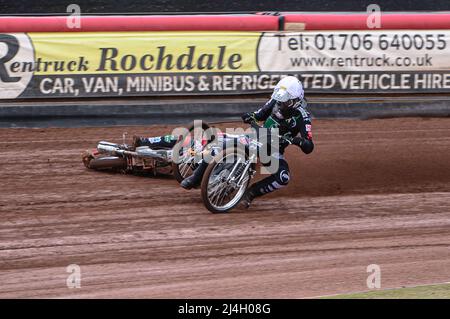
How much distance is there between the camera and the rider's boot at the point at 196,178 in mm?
9359

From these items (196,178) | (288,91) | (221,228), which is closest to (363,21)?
(288,91)

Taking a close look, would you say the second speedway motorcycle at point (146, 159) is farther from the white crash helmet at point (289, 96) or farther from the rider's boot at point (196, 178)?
the white crash helmet at point (289, 96)

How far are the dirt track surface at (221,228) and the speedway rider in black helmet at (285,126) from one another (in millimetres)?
288

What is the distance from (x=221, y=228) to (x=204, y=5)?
30.9 ft

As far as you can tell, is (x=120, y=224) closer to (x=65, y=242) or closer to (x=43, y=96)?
(x=65, y=242)

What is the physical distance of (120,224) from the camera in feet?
29.6

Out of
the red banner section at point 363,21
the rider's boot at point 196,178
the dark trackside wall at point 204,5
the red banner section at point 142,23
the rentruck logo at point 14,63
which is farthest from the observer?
the dark trackside wall at point 204,5

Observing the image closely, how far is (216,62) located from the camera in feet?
44.8

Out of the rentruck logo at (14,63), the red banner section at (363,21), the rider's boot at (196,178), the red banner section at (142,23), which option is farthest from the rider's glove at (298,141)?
the rentruck logo at (14,63)

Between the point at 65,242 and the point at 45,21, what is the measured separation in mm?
5718

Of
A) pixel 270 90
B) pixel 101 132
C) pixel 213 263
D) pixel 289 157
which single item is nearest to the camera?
pixel 213 263

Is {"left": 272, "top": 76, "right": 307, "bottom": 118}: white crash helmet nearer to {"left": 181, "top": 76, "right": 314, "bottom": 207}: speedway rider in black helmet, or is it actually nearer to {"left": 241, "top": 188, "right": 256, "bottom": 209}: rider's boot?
{"left": 181, "top": 76, "right": 314, "bottom": 207}: speedway rider in black helmet

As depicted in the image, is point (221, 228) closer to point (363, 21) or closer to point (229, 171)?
point (229, 171)
